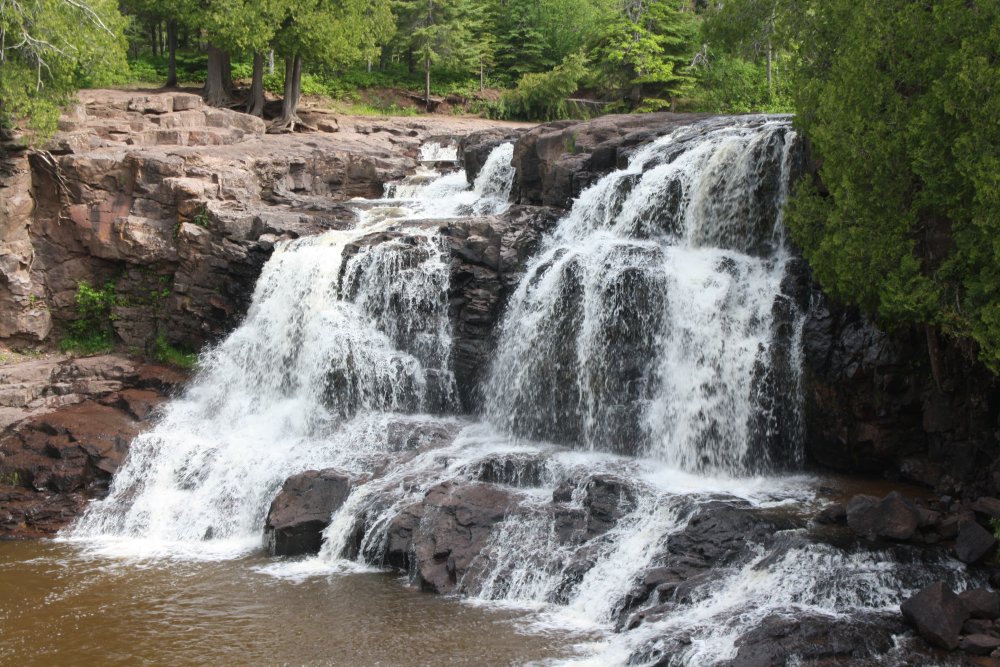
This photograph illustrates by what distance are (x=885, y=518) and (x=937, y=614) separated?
6.33 feet

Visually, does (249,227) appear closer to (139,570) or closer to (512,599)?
(139,570)

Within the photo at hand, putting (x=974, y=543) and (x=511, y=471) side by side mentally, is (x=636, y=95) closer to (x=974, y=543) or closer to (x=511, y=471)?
(x=511, y=471)

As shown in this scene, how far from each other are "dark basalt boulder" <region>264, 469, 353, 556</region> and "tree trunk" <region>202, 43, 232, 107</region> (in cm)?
2038

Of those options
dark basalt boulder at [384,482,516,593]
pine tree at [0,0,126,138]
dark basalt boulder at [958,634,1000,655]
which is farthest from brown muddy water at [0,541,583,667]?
pine tree at [0,0,126,138]

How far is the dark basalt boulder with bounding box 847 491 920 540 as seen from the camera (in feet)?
36.6

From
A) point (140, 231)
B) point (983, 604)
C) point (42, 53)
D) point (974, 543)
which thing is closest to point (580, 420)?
point (974, 543)

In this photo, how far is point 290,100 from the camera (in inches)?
1211

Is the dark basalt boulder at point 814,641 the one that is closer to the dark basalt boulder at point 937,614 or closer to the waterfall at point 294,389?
the dark basalt boulder at point 937,614

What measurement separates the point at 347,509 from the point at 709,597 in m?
6.00

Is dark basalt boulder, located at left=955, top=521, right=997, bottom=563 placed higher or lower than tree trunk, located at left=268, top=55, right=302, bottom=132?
lower

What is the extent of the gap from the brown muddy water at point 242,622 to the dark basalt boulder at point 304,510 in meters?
0.48

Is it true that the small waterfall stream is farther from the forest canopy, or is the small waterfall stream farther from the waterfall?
the forest canopy

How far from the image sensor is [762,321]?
15.2 m

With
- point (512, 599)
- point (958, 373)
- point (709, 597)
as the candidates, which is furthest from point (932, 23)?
point (512, 599)
